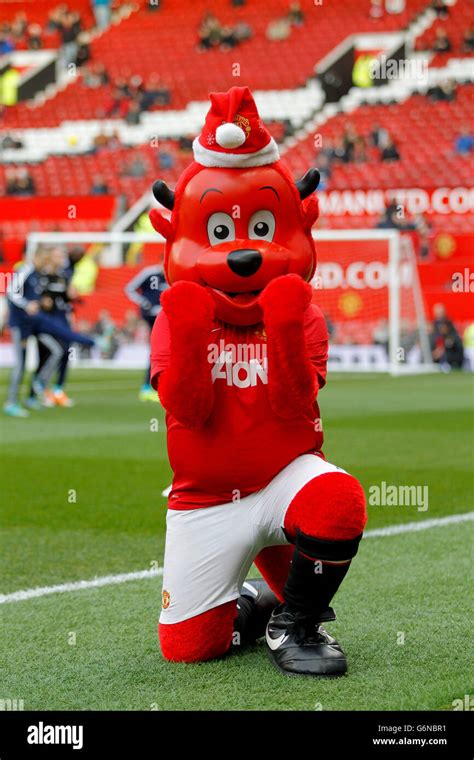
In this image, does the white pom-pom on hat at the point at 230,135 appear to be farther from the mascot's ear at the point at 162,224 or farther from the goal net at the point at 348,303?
the goal net at the point at 348,303

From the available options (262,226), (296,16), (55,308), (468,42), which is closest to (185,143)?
(296,16)

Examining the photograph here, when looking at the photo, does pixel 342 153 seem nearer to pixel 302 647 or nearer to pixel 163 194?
pixel 163 194

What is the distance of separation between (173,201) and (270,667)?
1.50 metres

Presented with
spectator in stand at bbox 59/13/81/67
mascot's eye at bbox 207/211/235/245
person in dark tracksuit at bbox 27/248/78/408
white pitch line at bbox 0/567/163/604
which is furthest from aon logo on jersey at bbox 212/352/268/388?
spectator in stand at bbox 59/13/81/67

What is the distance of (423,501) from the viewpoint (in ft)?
22.5

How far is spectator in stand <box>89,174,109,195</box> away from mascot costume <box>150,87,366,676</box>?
2402cm

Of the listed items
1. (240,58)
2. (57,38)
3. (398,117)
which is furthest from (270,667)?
(57,38)

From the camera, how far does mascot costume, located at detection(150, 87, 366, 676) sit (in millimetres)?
3609

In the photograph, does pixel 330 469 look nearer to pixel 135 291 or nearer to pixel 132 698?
pixel 132 698

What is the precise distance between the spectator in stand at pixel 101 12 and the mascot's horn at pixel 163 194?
32712 millimetres

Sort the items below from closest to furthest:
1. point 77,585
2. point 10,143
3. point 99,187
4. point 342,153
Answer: point 77,585 → point 342,153 → point 99,187 → point 10,143

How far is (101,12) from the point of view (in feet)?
116

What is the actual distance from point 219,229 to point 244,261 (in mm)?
216
